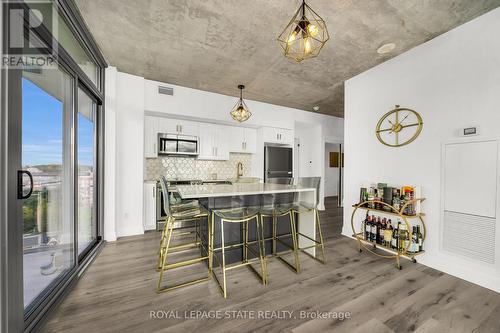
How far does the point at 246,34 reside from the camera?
238cm

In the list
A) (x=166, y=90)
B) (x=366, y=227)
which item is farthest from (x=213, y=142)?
(x=366, y=227)

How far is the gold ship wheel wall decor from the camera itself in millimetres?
2574

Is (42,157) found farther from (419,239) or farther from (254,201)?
(419,239)

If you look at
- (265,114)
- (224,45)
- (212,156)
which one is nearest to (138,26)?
(224,45)

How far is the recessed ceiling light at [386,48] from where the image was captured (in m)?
2.54

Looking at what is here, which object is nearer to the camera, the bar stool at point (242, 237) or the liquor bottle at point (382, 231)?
the bar stool at point (242, 237)

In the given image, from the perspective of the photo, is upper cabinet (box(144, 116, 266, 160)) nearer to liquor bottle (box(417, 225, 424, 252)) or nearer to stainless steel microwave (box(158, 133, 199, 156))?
stainless steel microwave (box(158, 133, 199, 156))

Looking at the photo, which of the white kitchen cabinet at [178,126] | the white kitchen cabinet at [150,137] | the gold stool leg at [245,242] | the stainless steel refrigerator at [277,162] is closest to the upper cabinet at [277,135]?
the stainless steel refrigerator at [277,162]

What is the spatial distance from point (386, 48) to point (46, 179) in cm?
417

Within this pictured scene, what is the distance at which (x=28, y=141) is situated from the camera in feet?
4.90

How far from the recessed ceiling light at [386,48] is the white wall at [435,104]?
9.6 inches

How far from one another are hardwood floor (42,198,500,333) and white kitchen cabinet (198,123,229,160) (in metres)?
2.44

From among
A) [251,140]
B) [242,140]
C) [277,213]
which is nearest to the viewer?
[277,213]

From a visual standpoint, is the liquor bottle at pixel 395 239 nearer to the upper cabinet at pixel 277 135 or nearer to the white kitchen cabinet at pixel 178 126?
the upper cabinet at pixel 277 135
